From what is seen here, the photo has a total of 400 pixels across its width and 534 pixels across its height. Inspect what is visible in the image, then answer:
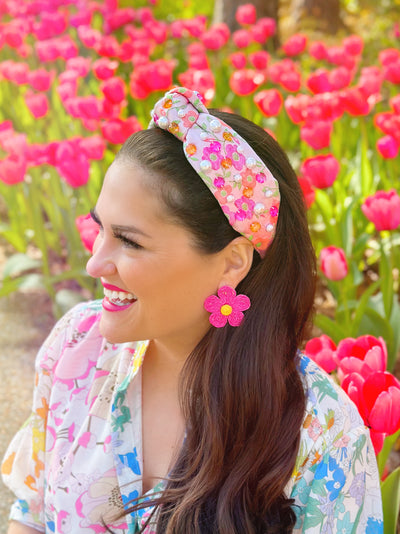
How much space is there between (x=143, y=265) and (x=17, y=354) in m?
1.89

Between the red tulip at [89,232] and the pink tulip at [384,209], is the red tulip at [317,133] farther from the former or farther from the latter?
the red tulip at [89,232]

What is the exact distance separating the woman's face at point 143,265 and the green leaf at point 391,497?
0.61m

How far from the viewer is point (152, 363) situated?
5.65ft

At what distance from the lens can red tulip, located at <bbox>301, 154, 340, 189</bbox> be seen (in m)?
2.67

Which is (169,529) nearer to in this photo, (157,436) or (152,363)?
(157,436)

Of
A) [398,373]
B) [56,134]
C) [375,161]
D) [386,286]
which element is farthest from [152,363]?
[56,134]

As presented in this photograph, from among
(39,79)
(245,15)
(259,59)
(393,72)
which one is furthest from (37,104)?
(245,15)

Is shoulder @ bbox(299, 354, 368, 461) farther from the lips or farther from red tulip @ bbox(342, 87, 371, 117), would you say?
red tulip @ bbox(342, 87, 371, 117)

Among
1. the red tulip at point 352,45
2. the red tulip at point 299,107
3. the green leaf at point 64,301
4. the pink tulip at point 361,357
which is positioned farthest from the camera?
the red tulip at point 352,45

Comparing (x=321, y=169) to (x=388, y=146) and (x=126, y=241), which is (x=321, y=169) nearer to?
(x=388, y=146)

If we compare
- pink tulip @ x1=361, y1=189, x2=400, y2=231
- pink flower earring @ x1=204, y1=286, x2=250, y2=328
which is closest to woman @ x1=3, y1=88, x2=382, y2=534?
pink flower earring @ x1=204, y1=286, x2=250, y2=328

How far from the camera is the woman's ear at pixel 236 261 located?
145 cm

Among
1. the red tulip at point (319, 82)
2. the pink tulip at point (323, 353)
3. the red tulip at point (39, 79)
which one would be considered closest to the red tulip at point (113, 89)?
the red tulip at point (39, 79)

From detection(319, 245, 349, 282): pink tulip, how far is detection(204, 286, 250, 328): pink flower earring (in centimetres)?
92
